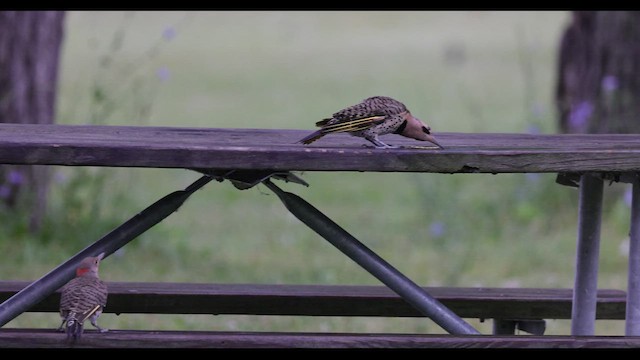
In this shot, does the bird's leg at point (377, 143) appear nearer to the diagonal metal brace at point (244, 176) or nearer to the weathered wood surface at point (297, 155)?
the weathered wood surface at point (297, 155)

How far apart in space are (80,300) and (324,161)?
857 millimetres

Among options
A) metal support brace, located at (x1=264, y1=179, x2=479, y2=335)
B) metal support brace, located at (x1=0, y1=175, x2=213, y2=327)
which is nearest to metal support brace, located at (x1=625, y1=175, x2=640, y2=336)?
metal support brace, located at (x1=264, y1=179, x2=479, y2=335)

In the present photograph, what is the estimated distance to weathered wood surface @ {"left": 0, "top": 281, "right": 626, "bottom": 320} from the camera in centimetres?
501

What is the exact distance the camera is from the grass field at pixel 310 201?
775 centimetres

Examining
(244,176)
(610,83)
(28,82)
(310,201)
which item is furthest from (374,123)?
(310,201)

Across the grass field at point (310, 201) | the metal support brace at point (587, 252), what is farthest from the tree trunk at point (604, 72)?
the metal support brace at point (587, 252)

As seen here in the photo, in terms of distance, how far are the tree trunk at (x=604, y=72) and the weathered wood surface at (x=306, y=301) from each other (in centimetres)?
384

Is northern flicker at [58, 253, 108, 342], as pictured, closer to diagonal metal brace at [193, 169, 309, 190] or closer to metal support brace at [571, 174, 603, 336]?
diagonal metal brace at [193, 169, 309, 190]

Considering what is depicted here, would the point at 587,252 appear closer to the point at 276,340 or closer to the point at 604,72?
the point at 276,340
